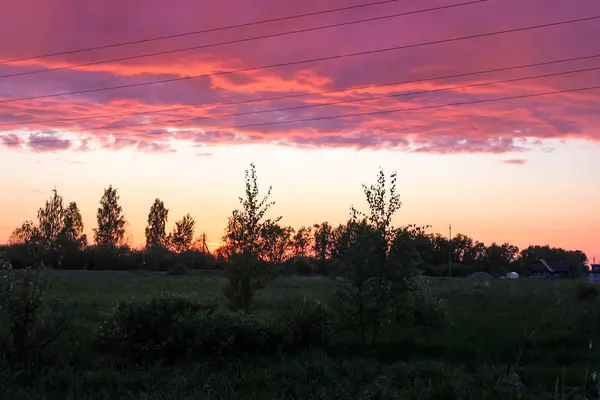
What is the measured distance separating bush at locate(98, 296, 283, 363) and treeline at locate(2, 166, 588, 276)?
89.0 inches

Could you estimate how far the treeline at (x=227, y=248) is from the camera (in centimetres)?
1548

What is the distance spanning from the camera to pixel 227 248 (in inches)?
790

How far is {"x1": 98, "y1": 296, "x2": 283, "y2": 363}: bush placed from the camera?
13.8 metres

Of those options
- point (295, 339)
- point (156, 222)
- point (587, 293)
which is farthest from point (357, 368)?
point (156, 222)

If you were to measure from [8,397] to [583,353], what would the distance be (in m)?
12.7

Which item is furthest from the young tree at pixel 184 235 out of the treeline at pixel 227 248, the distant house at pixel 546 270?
the distant house at pixel 546 270

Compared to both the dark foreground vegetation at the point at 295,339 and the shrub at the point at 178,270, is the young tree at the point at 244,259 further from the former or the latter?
the shrub at the point at 178,270

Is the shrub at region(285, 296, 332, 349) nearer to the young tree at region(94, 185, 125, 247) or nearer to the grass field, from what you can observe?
the grass field

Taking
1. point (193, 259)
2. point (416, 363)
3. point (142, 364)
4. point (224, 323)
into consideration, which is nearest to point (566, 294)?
point (416, 363)

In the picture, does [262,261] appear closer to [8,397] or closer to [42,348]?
[42,348]

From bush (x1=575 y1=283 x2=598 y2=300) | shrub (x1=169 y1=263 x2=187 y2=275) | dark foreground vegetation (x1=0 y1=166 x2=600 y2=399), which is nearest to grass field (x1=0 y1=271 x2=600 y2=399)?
dark foreground vegetation (x1=0 y1=166 x2=600 y2=399)

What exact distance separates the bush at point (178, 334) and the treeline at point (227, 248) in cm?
226

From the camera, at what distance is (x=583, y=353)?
14.7m

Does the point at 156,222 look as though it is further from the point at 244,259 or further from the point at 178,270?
the point at 244,259
